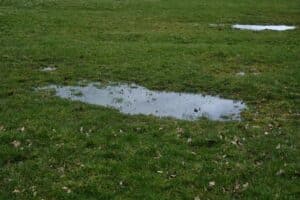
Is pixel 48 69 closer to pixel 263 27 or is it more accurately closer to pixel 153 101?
pixel 153 101

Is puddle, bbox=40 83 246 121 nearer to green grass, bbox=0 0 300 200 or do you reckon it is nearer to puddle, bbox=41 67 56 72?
green grass, bbox=0 0 300 200

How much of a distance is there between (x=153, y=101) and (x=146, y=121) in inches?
111

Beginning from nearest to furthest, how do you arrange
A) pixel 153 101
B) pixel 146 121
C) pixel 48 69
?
pixel 146 121
pixel 153 101
pixel 48 69

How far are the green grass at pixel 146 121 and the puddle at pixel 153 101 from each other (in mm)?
676

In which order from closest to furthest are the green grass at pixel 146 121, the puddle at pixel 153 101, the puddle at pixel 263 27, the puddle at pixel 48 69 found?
1. the green grass at pixel 146 121
2. the puddle at pixel 153 101
3. the puddle at pixel 48 69
4. the puddle at pixel 263 27

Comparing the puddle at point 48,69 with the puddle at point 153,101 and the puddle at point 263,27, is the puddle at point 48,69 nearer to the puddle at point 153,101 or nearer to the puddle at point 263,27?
the puddle at point 153,101

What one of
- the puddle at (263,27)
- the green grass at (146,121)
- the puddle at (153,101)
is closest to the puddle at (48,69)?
the green grass at (146,121)

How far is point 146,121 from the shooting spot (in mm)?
18891

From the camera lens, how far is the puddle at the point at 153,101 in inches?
794

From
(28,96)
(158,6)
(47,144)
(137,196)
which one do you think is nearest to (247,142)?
(137,196)

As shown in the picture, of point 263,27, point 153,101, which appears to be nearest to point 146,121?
point 153,101

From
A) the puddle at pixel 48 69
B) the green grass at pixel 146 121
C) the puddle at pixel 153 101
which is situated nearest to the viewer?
the green grass at pixel 146 121

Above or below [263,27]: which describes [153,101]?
above

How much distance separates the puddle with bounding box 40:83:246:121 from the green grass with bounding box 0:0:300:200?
676 millimetres
